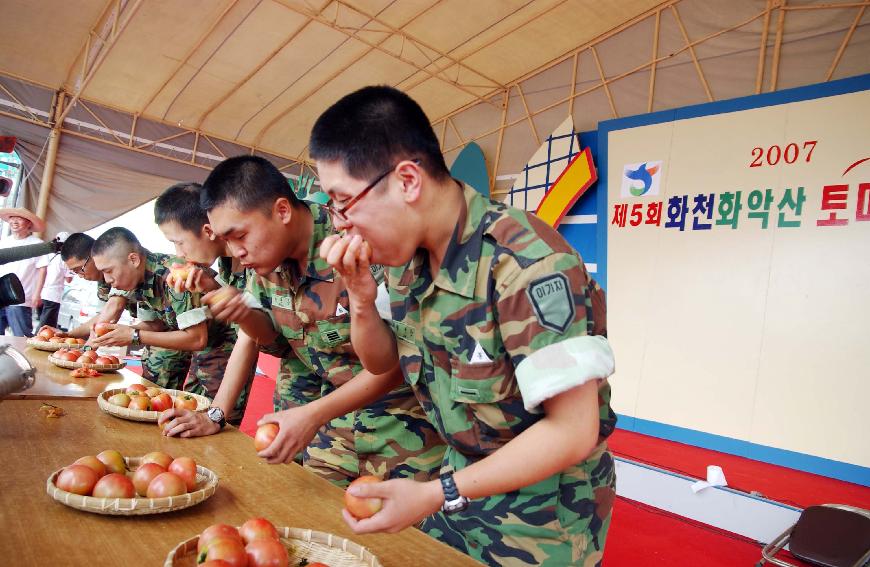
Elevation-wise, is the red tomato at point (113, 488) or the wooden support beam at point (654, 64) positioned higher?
the wooden support beam at point (654, 64)

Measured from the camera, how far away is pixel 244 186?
183 centimetres

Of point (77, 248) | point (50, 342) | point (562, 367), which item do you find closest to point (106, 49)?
point (77, 248)

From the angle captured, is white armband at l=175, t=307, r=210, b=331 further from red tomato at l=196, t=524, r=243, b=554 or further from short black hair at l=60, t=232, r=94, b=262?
red tomato at l=196, t=524, r=243, b=554

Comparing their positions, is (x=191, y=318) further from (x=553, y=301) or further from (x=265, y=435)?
(x=553, y=301)

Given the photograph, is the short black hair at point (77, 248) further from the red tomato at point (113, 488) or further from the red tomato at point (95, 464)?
the red tomato at point (113, 488)

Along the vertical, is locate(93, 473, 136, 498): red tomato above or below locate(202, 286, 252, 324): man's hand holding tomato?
below

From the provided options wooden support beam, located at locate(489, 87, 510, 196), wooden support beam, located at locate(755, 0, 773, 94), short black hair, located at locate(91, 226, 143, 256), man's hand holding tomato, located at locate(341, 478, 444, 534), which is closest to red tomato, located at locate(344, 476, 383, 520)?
man's hand holding tomato, located at locate(341, 478, 444, 534)

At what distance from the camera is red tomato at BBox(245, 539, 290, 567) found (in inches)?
37.1

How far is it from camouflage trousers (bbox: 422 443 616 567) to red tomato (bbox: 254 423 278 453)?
1.84 feet

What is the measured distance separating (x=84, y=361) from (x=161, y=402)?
1230 millimetres


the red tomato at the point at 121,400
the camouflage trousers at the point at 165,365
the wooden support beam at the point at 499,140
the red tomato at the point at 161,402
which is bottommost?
the camouflage trousers at the point at 165,365

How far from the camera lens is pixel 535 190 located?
25.3 feet

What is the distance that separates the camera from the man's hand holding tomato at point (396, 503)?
0.96m

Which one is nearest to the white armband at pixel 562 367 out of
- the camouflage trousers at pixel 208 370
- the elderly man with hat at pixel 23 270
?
the camouflage trousers at pixel 208 370
